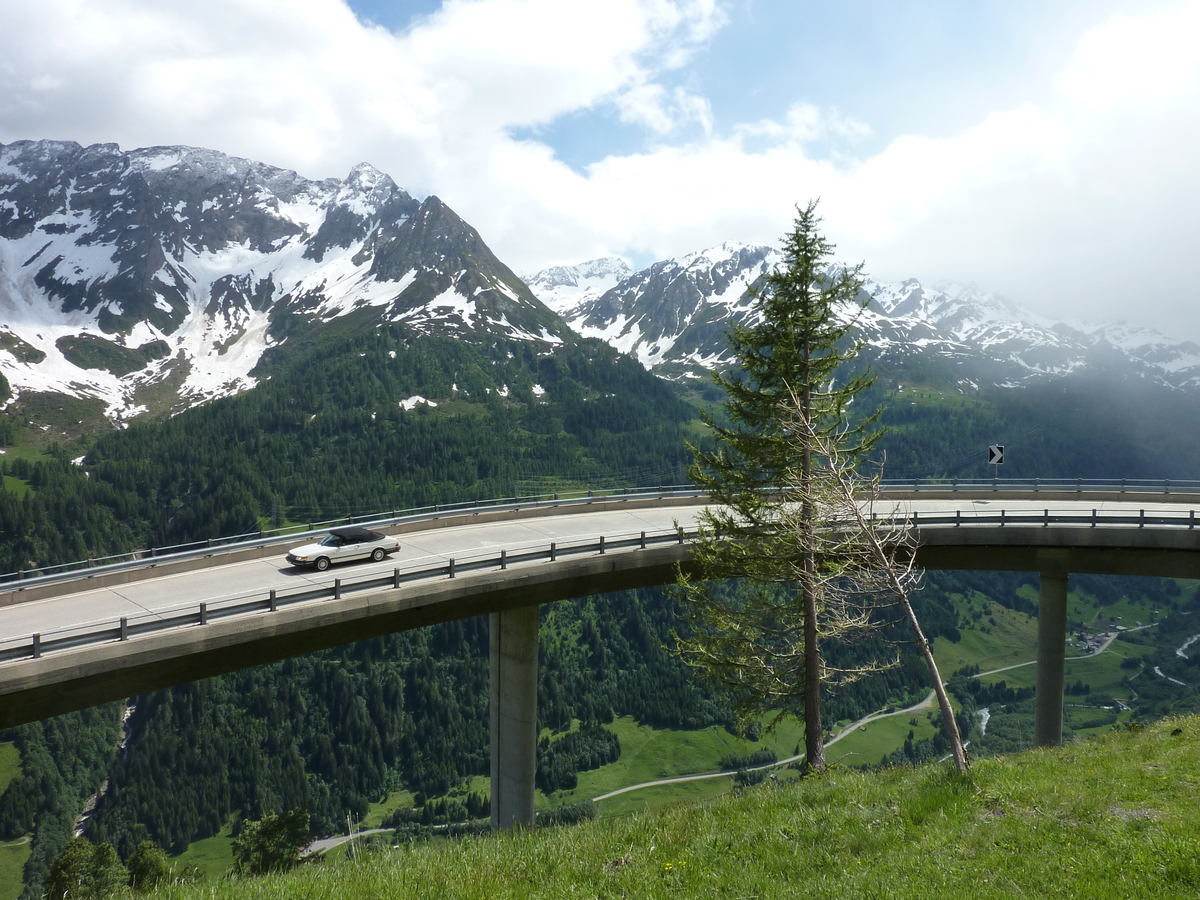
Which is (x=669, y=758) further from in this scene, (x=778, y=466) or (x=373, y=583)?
(x=778, y=466)

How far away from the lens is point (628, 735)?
147500mm

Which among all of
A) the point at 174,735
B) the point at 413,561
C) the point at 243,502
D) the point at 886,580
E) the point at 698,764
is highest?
the point at 886,580

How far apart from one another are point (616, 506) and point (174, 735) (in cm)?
12862

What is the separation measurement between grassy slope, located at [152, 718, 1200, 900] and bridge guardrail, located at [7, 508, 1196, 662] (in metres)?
6.59

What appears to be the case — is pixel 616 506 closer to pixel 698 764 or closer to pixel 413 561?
pixel 413 561

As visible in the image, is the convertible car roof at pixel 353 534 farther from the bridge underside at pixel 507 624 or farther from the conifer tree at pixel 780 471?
the conifer tree at pixel 780 471

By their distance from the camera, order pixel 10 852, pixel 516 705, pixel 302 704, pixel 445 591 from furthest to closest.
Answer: pixel 302 704, pixel 10 852, pixel 516 705, pixel 445 591

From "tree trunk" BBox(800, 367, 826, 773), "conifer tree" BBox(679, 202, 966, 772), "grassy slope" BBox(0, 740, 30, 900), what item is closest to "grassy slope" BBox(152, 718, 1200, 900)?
"tree trunk" BBox(800, 367, 826, 773)

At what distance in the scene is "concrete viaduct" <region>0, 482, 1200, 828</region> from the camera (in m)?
18.9

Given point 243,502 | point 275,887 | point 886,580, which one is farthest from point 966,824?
point 243,502

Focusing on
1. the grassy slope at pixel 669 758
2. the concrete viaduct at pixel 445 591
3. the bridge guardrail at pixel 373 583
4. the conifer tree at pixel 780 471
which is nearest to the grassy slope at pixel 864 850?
the bridge guardrail at pixel 373 583

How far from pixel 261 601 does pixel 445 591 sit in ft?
19.3

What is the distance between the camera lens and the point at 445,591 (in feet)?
78.5

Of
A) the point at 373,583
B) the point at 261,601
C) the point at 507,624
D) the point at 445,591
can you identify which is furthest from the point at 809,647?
the point at 261,601
